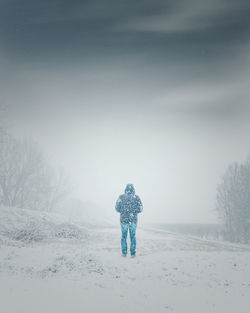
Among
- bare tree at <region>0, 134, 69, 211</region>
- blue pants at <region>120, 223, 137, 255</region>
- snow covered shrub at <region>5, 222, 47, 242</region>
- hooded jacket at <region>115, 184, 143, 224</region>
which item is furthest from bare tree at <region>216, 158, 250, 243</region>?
bare tree at <region>0, 134, 69, 211</region>

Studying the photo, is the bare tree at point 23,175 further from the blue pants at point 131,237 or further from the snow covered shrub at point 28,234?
the blue pants at point 131,237

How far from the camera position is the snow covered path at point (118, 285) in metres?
5.01

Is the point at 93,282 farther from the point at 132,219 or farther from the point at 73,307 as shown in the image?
the point at 132,219

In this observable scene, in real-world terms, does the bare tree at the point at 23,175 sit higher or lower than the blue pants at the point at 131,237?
higher

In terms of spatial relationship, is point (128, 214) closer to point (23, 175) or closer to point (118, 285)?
point (118, 285)

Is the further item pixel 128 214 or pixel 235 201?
pixel 235 201

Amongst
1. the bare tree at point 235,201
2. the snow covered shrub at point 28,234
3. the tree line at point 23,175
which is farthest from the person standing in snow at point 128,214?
the bare tree at point 235,201

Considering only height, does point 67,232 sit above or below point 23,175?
below

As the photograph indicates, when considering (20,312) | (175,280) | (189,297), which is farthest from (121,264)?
(20,312)

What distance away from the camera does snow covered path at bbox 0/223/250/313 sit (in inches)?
197

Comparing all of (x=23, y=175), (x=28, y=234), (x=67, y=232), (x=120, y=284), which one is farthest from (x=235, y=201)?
(x=23, y=175)

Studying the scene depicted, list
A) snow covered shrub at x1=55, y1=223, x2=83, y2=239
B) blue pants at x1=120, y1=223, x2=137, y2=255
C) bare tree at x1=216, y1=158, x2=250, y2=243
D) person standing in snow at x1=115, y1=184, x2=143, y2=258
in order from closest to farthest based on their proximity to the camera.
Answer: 1. blue pants at x1=120, y1=223, x2=137, y2=255
2. person standing in snow at x1=115, y1=184, x2=143, y2=258
3. snow covered shrub at x1=55, y1=223, x2=83, y2=239
4. bare tree at x1=216, y1=158, x2=250, y2=243

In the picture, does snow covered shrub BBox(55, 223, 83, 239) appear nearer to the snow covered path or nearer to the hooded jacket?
the snow covered path

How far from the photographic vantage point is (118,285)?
6.25m
